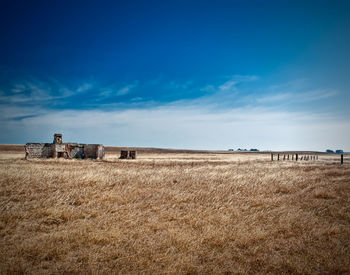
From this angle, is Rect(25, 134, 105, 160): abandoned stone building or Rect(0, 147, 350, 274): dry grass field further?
Rect(25, 134, 105, 160): abandoned stone building

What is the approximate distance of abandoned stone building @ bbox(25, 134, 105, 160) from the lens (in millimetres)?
26855

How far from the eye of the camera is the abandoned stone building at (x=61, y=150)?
26.9 metres

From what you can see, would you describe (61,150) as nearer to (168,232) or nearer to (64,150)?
(64,150)

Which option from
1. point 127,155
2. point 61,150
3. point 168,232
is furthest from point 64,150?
point 168,232

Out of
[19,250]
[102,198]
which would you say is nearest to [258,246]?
[19,250]

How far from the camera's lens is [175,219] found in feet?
19.6

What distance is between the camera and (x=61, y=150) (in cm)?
2802

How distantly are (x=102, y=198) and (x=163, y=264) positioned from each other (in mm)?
4489

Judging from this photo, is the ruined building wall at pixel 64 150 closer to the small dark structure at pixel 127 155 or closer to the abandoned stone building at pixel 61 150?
the abandoned stone building at pixel 61 150

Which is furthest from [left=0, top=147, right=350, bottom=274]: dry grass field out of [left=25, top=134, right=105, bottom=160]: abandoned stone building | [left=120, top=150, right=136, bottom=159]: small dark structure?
[left=120, top=150, right=136, bottom=159]: small dark structure

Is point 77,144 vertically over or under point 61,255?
over

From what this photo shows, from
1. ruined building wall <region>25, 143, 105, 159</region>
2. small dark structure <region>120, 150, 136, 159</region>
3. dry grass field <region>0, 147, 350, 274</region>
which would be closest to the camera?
dry grass field <region>0, 147, 350, 274</region>

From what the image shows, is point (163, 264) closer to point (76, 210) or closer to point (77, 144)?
point (76, 210)

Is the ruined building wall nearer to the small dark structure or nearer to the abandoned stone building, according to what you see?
the abandoned stone building
